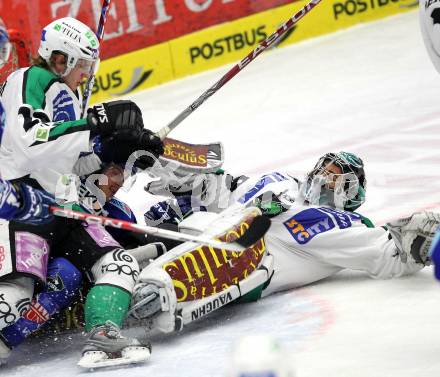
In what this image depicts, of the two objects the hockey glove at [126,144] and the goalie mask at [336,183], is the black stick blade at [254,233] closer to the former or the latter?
the hockey glove at [126,144]

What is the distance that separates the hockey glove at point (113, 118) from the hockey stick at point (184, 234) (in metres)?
0.32

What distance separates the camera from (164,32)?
8.50 m

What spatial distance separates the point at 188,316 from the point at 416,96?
3873 millimetres

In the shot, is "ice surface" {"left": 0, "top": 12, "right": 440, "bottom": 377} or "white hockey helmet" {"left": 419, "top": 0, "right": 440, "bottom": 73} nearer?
"ice surface" {"left": 0, "top": 12, "right": 440, "bottom": 377}

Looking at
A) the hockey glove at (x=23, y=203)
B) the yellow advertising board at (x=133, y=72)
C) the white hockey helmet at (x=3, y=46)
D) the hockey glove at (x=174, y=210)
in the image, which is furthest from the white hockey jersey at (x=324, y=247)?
the yellow advertising board at (x=133, y=72)

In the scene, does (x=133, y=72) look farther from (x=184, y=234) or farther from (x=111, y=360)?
(x=111, y=360)

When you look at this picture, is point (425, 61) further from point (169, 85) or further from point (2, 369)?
point (2, 369)

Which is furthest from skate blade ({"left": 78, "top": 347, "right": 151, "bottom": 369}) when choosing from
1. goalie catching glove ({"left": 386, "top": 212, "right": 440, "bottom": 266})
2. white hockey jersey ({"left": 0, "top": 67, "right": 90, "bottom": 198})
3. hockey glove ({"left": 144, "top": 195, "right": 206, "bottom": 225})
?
hockey glove ({"left": 144, "top": 195, "right": 206, "bottom": 225})

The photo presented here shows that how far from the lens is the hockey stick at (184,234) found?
3.57 m

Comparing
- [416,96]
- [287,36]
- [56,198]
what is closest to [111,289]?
[56,198]

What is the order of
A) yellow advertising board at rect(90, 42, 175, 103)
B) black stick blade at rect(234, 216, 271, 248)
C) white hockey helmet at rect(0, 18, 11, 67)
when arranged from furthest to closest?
yellow advertising board at rect(90, 42, 175, 103)
black stick blade at rect(234, 216, 271, 248)
white hockey helmet at rect(0, 18, 11, 67)

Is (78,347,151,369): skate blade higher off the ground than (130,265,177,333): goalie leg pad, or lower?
lower

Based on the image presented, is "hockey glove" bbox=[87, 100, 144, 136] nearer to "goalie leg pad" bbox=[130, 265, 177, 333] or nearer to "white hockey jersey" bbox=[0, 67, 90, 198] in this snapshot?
"white hockey jersey" bbox=[0, 67, 90, 198]

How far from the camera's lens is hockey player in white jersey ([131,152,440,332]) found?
3.80 metres
